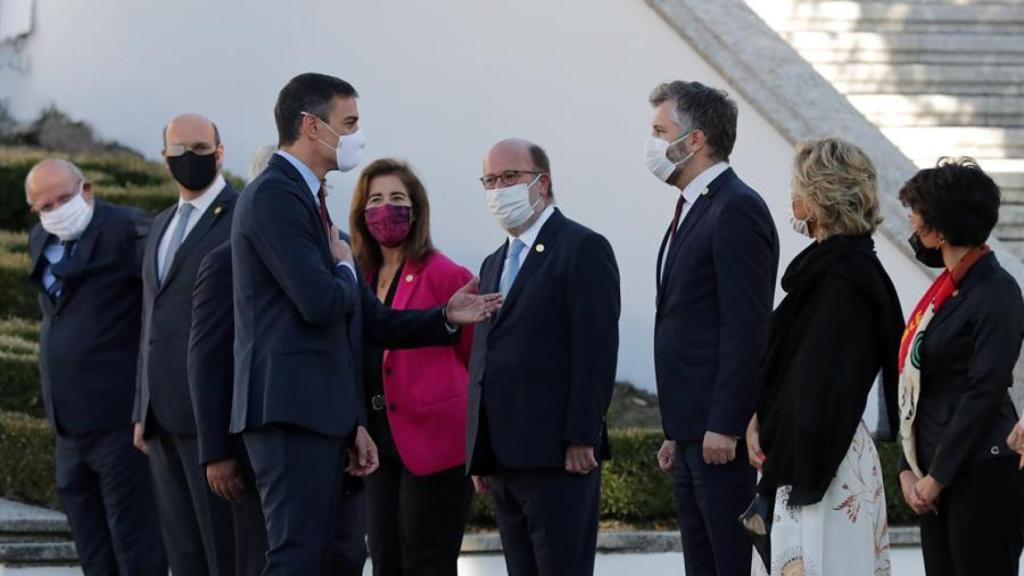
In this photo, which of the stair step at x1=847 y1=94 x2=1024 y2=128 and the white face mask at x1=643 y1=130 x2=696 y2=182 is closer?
the white face mask at x1=643 y1=130 x2=696 y2=182

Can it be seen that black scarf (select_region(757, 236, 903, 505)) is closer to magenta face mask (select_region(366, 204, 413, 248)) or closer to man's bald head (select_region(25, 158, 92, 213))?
magenta face mask (select_region(366, 204, 413, 248))

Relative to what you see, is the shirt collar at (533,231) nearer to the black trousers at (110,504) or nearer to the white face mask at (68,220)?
the black trousers at (110,504)

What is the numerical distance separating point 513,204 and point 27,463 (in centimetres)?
309

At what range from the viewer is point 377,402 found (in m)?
7.31

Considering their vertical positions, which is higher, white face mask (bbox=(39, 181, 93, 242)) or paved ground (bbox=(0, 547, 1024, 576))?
white face mask (bbox=(39, 181, 93, 242))

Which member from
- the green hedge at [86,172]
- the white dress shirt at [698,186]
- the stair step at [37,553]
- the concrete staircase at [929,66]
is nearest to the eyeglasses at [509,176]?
the white dress shirt at [698,186]

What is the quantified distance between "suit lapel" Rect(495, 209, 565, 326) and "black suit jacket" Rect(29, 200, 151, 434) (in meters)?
1.95

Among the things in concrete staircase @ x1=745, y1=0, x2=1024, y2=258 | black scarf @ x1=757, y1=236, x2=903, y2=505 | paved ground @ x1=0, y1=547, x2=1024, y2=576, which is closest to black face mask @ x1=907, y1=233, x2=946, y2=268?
black scarf @ x1=757, y1=236, x2=903, y2=505

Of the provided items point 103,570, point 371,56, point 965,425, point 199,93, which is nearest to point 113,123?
point 199,93

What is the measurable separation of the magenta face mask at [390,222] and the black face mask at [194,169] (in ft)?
1.98

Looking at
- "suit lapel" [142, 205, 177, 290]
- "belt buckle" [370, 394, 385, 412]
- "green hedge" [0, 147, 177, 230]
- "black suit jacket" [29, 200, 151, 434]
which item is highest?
"green hedge" [0, 147, 177, 230]

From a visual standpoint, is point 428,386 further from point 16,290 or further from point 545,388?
point 16,290

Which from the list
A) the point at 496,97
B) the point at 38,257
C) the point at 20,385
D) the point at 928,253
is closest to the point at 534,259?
the point at 928,253

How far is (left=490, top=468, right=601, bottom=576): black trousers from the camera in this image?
21.2 ft
